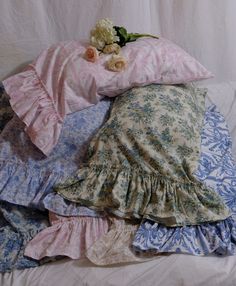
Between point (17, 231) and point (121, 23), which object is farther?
point (121, 23)

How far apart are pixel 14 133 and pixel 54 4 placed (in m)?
0.52

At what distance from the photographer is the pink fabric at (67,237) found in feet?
2.77

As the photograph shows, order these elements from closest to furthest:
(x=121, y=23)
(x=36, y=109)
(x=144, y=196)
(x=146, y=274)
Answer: (x=146, y=274), (x=144, y=196), (x=36, y=109), (x=121, y=23)

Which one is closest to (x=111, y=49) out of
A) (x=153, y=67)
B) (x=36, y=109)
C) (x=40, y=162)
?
(x=153, y=67)

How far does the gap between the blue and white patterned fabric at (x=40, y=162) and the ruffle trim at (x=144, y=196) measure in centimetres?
4

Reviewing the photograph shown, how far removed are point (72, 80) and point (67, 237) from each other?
430 millimetres

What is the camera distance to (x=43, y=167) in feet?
3.22

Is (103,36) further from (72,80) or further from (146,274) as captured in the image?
(146,274)

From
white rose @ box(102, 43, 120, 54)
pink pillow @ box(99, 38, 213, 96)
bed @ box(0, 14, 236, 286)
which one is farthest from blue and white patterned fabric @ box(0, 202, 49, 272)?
white rose @ box(102, 43, 120, 54)

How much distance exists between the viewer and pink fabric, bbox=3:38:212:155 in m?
0.99

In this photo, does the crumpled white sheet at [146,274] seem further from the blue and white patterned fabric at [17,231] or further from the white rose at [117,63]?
the white rose at [117,63]

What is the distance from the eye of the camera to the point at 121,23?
1384 millimetres

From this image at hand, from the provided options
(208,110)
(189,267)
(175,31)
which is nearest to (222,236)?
(189,267)

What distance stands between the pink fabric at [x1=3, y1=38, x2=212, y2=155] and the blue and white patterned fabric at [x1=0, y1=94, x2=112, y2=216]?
0.03 meters
